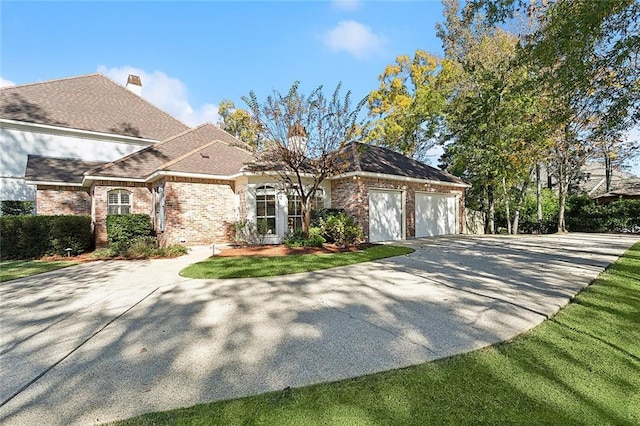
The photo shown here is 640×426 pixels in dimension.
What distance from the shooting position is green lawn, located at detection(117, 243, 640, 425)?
2.33 m

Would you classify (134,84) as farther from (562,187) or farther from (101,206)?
(562,187)

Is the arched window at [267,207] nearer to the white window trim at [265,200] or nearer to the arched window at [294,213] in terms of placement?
the white window trim at [265,200]

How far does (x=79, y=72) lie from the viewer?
19766 millimetres

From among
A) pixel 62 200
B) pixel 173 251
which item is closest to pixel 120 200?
pixel 62 200

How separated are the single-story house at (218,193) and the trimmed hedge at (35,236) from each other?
1725mm

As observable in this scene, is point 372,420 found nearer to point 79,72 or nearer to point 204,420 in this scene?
point 204,420

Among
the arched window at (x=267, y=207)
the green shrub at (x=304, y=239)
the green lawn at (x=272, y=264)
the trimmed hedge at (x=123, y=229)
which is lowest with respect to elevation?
the green lawn at (x=272, y=264)

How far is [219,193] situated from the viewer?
13.7 meters

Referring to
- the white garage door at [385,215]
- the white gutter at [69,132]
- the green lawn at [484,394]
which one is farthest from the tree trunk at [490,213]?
the white gutter at [69,132]

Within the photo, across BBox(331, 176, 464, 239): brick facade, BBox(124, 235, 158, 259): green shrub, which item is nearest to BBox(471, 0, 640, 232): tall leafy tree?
BBox(331, 176, 464, 239): brick facade

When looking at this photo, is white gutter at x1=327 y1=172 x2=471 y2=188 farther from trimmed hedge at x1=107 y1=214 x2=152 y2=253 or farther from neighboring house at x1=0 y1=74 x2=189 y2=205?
neighboring house at x1=0 y1=74 x2=189 y2=205

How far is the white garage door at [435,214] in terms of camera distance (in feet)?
51.3

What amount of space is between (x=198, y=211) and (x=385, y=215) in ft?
27.1

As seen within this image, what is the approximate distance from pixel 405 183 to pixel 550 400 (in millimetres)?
12860
